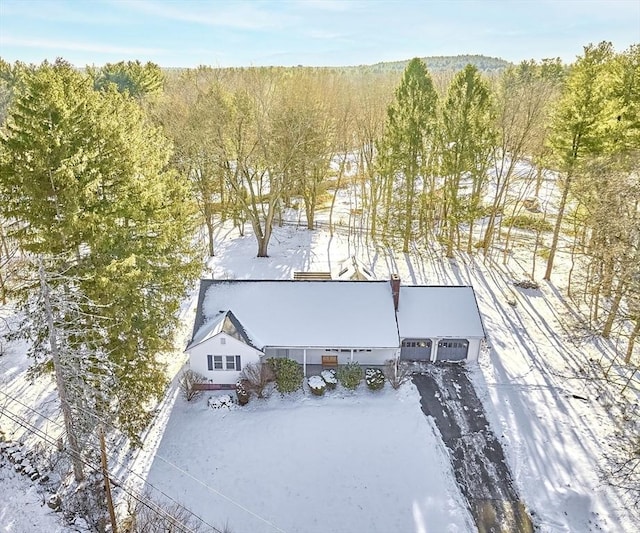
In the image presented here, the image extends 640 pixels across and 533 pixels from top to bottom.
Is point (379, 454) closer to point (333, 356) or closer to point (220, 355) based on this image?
point (333, 356)

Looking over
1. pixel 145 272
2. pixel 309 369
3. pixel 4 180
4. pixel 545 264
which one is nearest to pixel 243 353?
pixel 309 369

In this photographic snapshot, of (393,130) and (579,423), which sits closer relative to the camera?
(579,423)

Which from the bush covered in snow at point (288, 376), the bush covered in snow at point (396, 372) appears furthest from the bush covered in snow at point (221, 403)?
the bush covered in snow at point (396, 372)

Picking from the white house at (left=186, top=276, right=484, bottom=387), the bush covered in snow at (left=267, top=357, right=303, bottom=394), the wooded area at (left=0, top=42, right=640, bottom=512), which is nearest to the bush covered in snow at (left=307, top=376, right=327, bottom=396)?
the bush covered in snow at (left=267, top=357, right=303, bottom=394)

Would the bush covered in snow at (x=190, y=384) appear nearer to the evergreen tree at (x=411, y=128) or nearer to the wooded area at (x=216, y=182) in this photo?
the wooded area at (x=216, y=182)

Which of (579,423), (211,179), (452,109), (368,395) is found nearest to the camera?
(579,423)

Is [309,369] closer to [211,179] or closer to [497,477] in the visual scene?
[497,477]

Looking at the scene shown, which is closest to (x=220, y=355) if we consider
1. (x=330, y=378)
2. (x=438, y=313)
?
(x=330, y=378)
